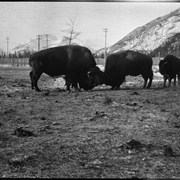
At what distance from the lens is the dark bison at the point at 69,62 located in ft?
27.2

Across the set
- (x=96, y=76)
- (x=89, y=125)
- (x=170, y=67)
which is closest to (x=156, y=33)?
(x=89, y=125)

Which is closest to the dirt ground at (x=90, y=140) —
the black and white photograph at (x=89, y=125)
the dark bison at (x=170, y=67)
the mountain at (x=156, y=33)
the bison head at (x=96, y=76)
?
the black and white photograph at (x=89, y=125)

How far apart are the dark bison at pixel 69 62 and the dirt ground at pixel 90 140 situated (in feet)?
9.05

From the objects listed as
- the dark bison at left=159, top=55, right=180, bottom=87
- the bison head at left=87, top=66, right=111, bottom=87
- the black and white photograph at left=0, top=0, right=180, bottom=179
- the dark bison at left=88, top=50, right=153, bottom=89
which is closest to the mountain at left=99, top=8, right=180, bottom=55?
the black and white photograph at left=0, top=0, right=180, bottom=179

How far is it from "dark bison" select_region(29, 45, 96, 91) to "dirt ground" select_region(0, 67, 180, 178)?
109 inches

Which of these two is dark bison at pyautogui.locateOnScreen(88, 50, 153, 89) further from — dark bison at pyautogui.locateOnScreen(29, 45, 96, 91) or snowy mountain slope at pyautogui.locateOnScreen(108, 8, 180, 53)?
snowy mountain slope at pyautogui.locateOnScreen(108, 8, 180, 53)

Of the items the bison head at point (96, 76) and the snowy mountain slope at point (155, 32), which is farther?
the bison head at point (96, 76)

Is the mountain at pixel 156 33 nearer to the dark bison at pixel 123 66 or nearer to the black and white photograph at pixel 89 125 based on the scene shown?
the black and white photograph at pixel 89 125

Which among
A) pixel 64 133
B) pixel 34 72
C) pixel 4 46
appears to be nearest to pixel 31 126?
pixel 64 133

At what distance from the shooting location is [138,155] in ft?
9.78

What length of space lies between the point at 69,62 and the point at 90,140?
5.10 meters

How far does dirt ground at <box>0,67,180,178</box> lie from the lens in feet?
8.68

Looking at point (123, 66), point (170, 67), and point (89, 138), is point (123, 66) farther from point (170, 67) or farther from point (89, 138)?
point (89, 138)

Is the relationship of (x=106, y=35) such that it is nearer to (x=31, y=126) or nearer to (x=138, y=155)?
(x=31, y=126)
